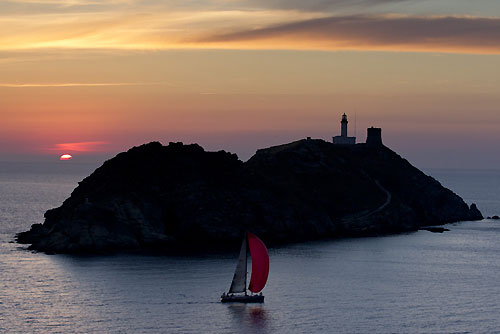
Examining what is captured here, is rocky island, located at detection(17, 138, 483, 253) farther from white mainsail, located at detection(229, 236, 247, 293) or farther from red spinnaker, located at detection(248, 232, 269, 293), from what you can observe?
red spinnaker, located at detection(248, 232, 269, 293)

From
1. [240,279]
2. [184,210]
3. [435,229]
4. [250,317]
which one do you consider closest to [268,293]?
[240,279]

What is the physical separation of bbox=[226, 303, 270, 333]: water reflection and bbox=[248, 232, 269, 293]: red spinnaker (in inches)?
119

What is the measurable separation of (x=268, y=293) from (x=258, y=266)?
19.3 ft

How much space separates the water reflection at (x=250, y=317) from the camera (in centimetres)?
8900

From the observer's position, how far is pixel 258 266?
102 meters

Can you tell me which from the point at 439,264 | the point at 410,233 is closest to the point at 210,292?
the point at 439,264

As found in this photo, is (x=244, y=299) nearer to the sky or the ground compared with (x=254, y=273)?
nearer to the ground

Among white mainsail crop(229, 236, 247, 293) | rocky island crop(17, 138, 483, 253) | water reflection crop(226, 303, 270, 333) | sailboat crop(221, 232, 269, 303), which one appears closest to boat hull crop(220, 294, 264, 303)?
sailboat crop(221, 232, 269, 303)

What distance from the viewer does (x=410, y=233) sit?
185125 mm

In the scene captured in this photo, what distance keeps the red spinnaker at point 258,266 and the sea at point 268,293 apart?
222cm

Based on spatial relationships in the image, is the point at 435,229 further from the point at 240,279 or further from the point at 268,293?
the point at 240,279

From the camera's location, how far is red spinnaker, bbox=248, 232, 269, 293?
333ft

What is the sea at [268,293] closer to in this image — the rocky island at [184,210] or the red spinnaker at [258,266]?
Result: the red spinnaker at [258,266]

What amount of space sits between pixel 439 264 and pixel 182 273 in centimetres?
4164
